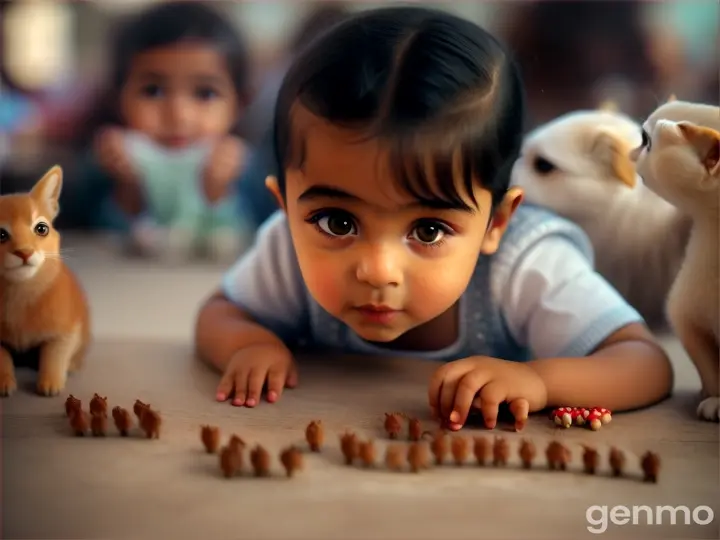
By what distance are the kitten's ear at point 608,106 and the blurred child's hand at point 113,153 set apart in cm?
45

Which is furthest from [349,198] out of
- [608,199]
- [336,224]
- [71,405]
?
[608,199]

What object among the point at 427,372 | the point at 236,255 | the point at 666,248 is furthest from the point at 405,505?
the point at 236,255

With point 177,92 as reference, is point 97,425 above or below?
below

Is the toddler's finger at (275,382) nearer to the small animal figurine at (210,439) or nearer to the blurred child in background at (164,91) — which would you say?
the small animal figurine at (210,439)

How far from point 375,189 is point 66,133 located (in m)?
0.33

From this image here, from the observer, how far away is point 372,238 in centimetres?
57

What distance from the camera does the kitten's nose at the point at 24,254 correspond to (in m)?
0.57

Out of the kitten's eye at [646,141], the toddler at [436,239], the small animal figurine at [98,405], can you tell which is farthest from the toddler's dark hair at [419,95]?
the small animal figurine at [98,405]

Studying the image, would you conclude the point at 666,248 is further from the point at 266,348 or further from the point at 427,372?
the point at 266,348

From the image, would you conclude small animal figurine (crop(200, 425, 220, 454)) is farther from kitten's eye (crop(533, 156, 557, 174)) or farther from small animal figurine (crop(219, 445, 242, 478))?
kitten's eye (crop(533, 156, 557, 174))

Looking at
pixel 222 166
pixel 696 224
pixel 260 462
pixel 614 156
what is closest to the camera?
pixel 260 462

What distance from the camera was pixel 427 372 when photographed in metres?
0.68

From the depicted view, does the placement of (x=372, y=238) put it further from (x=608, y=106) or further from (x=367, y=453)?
(x=608, y=106)

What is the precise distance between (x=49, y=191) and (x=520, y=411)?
1.16 ft
